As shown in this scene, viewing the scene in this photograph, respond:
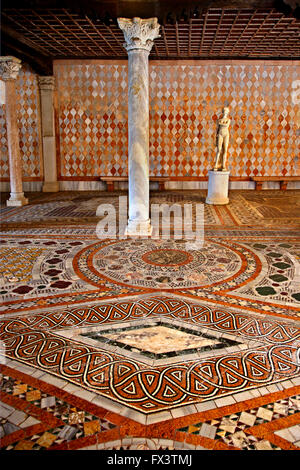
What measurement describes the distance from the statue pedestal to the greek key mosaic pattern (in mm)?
5750

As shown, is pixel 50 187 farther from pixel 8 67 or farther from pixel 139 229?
pixel 139 229

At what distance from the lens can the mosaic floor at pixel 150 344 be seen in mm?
2150

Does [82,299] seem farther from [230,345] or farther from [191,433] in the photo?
[191,433]

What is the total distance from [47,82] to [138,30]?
5.88 metres

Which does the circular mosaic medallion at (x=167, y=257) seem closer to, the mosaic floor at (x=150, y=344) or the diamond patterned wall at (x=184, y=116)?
the mosaic floor at (x=150, y=344)

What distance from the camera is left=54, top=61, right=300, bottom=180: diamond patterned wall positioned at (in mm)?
10938

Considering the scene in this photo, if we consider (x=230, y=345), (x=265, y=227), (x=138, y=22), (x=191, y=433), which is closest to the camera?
(x=191, y=433)

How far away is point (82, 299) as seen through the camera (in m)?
3.88

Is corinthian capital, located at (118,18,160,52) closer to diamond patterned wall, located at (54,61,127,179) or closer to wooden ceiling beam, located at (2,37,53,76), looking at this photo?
wooden ceiling beam, located at (2,37,53,76)

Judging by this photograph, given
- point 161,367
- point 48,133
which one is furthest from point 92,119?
point 161,367

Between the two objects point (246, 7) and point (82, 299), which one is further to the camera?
point (246, 7)
